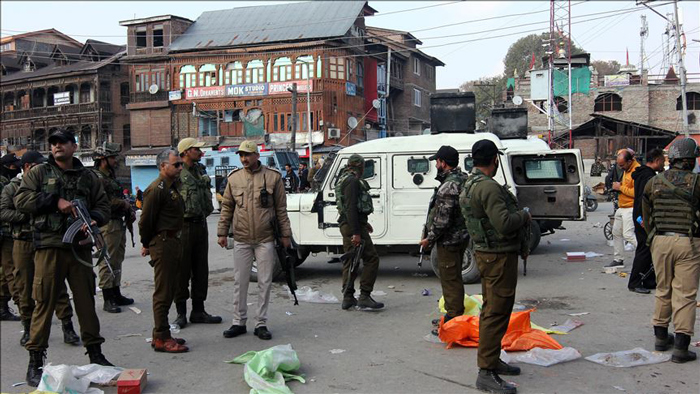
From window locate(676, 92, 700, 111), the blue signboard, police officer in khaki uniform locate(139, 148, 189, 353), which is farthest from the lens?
window locate(676, 92, 700, 111)

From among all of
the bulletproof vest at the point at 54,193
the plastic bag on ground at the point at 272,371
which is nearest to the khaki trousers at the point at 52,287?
the bulletproof vest at the point at 54,193

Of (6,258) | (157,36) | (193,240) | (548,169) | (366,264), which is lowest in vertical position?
(366,264)

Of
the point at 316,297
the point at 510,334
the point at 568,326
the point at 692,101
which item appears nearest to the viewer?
the point at 510,334

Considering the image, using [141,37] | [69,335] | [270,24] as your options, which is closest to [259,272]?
[69,335]

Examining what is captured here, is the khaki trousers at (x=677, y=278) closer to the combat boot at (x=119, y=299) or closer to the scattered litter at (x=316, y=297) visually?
the scattered litter at (x=316, y=297)

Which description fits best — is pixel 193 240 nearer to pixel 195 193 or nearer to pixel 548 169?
pixel 195 193

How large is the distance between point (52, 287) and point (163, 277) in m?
1.12

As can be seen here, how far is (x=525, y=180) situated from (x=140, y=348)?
7.37m

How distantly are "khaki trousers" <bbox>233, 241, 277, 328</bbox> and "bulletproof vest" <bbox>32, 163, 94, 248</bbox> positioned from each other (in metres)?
1.76

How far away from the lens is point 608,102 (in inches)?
1764

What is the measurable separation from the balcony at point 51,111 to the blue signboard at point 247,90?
524 inches

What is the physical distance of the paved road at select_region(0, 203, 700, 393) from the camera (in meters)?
4.80

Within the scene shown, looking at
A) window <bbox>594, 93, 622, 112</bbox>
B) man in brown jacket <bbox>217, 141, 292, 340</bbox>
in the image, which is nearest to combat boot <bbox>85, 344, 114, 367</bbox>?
man in brown jacket <bbox>217, 141, 292, 340</bbox>

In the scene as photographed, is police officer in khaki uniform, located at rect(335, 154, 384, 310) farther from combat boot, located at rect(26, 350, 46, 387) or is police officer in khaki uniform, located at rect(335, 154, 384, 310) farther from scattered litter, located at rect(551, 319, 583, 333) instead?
combat boot, located at rect(26, 350, 46, 387)
